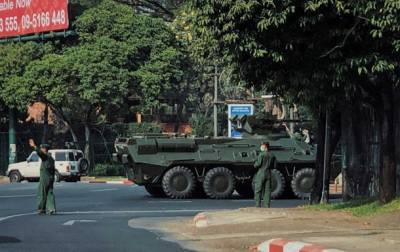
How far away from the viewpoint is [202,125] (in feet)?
158

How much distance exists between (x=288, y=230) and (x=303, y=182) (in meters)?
12.1

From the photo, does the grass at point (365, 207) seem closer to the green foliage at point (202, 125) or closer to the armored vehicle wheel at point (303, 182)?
the armored vehicle wheel at point (303, 182)

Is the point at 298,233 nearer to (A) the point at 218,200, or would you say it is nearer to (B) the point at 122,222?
(B) the point at 122,222

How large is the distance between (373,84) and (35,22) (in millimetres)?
31035

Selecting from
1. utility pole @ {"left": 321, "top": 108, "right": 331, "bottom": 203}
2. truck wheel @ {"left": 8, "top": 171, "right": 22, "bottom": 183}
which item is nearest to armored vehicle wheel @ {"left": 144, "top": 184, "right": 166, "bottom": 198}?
utility pole @ {"left": 321, "top": 108, "right": 331, "bottom": 203}

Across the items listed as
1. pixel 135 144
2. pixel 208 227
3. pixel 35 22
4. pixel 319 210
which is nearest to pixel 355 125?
pixel 319 210

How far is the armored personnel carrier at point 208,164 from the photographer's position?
2370 cm

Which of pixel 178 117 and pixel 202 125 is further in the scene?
pixel 178 117

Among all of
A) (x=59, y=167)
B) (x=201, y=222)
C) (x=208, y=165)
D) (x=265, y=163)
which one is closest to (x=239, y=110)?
(x=208, y=165)

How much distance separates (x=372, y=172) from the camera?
58.0 ft

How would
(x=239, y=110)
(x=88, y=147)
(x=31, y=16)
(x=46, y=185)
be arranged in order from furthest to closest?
(x=88, y=147)
(x=31, y=16)
(x=239, y=110)
(x=46, y=185)

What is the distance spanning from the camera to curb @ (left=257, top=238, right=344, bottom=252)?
9.09 meters

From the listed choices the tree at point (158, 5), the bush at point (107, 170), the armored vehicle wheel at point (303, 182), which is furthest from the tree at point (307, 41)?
the bush at point (107, 170)

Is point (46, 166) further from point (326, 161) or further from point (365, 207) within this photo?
point (365, 207)
